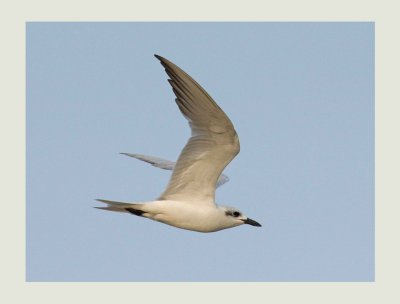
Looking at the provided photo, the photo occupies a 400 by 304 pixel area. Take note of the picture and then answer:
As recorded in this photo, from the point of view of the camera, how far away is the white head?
10.9 m

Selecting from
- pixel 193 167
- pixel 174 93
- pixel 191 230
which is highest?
pixel 174 93

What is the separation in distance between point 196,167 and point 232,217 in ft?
3.08

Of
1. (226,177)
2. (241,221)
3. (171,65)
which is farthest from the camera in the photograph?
(226,177)

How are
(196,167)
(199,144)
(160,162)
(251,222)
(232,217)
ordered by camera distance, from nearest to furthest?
1. (199,144)
2. (196,167)
3. (232,217)
4. (251,222)
5. (160,162)

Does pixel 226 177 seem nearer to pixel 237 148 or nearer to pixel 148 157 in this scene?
pixel 148 157

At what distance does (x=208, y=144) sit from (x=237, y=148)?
33cm

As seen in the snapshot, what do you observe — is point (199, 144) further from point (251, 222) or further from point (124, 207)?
point (251, 222)

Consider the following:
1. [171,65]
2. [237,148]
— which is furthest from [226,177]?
[171,65]

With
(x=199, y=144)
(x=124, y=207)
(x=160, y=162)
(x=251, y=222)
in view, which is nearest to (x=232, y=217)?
(x=251, y=222)

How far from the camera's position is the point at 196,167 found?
10445mm

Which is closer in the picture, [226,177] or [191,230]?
[191,230]

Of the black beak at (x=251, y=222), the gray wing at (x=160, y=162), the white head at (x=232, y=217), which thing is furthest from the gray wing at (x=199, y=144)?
the gray wing at (x=160, y=162)

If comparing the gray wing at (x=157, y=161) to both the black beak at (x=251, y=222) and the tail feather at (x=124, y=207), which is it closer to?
the black beak at (x=251, y=222)

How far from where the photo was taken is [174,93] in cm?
984
